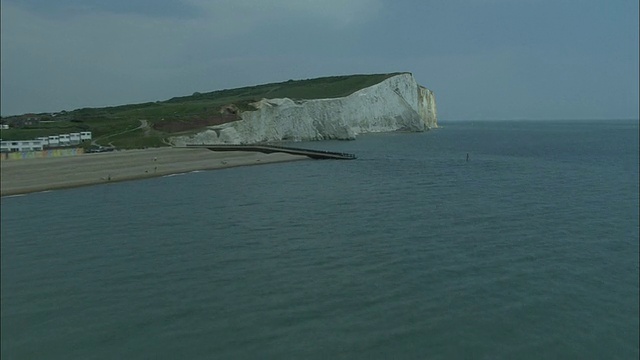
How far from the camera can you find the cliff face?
88.2 meters

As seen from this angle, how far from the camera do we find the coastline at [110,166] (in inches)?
1403

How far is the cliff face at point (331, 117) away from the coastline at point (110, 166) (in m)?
15.6

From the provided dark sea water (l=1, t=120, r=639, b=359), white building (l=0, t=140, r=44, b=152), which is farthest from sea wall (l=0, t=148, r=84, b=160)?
dark sea water (l=1, t=120, r=639, b=359)

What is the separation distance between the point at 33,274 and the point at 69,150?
38483 millimetres

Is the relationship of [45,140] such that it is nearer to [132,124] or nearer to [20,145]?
[20,145]

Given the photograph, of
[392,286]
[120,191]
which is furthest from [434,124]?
[392,286]

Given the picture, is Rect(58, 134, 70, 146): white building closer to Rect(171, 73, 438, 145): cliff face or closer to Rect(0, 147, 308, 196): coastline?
Rect(0, 147, 308, 196): coastline

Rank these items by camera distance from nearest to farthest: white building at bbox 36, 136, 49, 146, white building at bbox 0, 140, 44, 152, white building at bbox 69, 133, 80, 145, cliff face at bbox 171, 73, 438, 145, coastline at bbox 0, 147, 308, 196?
coastline at bbox 0, 147, 308, 196 → white building at bbox 0, 140, 44, 152 → white building at bbox 36, 136, 49, 146 → white building at bbox 69, 133, 80, 145 → cliff face at bbox 171, 73, 438, 145

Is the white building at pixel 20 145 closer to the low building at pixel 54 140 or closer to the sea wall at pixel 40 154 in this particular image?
the sea wall at pixel 40 154

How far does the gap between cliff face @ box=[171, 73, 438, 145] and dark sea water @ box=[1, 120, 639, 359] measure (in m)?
52.6

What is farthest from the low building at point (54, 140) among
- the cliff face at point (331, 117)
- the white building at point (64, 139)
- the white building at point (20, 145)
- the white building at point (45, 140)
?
the cliff face at point (331, 117)

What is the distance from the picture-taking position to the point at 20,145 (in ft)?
133

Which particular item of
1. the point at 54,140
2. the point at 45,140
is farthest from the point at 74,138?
the point at 45,140

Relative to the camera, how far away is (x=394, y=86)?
130625 mm
